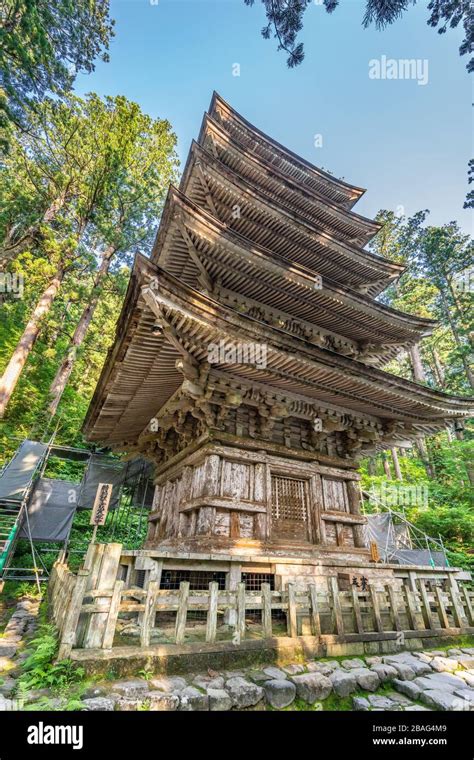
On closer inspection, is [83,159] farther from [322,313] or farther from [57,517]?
[57,517]

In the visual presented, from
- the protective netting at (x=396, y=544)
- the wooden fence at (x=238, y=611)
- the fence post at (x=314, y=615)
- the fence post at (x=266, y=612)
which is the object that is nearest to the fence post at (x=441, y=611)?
the wooden fence at (x=238, y=611)

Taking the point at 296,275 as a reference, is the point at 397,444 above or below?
below

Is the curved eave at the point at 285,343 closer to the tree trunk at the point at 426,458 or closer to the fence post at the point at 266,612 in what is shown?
the fence post at the point at 266,612

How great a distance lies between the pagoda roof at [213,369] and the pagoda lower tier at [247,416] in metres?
0.03

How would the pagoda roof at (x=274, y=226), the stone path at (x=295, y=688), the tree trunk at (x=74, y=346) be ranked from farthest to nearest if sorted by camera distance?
the tree trunk at (x=74, y=346) < the pagoda roof at (x=274, y=226) < the stone path at (x=295, y=688)

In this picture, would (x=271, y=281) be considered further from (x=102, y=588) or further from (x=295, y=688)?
(x=295, y=688)

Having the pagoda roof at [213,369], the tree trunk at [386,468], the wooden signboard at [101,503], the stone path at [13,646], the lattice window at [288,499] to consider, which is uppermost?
the tree trunk at [386,468]

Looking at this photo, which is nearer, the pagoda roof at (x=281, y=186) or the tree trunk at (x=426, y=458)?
the pagoda roof at (x=281, y=186)

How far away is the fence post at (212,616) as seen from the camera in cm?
401

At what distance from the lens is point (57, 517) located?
1236 centimetres

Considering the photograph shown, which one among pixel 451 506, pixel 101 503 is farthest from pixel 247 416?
pixel 451 506

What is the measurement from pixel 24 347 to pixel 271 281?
10.4 meters
